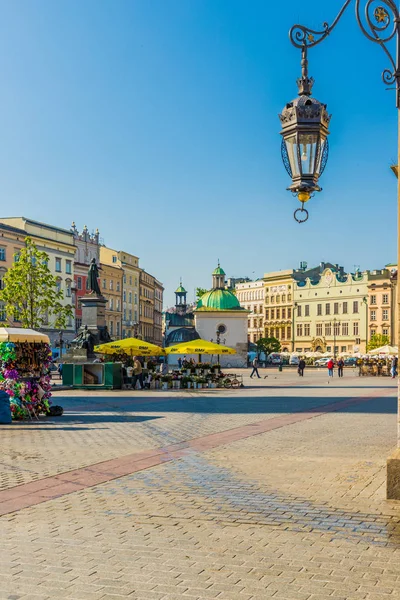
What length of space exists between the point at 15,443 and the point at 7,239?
5719 centimetres

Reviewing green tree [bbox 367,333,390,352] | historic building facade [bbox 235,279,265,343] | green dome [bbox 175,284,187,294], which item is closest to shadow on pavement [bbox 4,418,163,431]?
green tree [bbox 367,333,390,352]

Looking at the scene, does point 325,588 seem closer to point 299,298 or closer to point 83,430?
point 83,430

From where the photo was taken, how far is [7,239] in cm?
6906

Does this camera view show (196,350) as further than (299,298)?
No

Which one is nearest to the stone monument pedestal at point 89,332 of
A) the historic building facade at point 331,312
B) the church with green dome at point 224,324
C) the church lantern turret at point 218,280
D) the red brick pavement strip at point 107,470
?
the red brick pavement strip at point 107,470

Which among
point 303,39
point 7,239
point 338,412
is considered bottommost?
point 338,412

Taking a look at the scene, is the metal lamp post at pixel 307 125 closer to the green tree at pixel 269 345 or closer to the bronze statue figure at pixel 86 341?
the bronze statue figure at pixel 86 341

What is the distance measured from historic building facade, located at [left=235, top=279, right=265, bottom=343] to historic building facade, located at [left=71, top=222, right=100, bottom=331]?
47.9m

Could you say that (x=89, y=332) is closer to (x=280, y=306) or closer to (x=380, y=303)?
(x=380, y=303)

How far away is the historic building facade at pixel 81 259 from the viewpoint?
82000mm

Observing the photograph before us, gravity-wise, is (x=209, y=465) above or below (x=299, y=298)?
below

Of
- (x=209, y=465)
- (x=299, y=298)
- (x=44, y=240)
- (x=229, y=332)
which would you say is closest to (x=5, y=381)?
(x=209, y=465)

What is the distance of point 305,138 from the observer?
7.86m

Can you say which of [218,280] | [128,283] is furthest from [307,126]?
[218,280]
